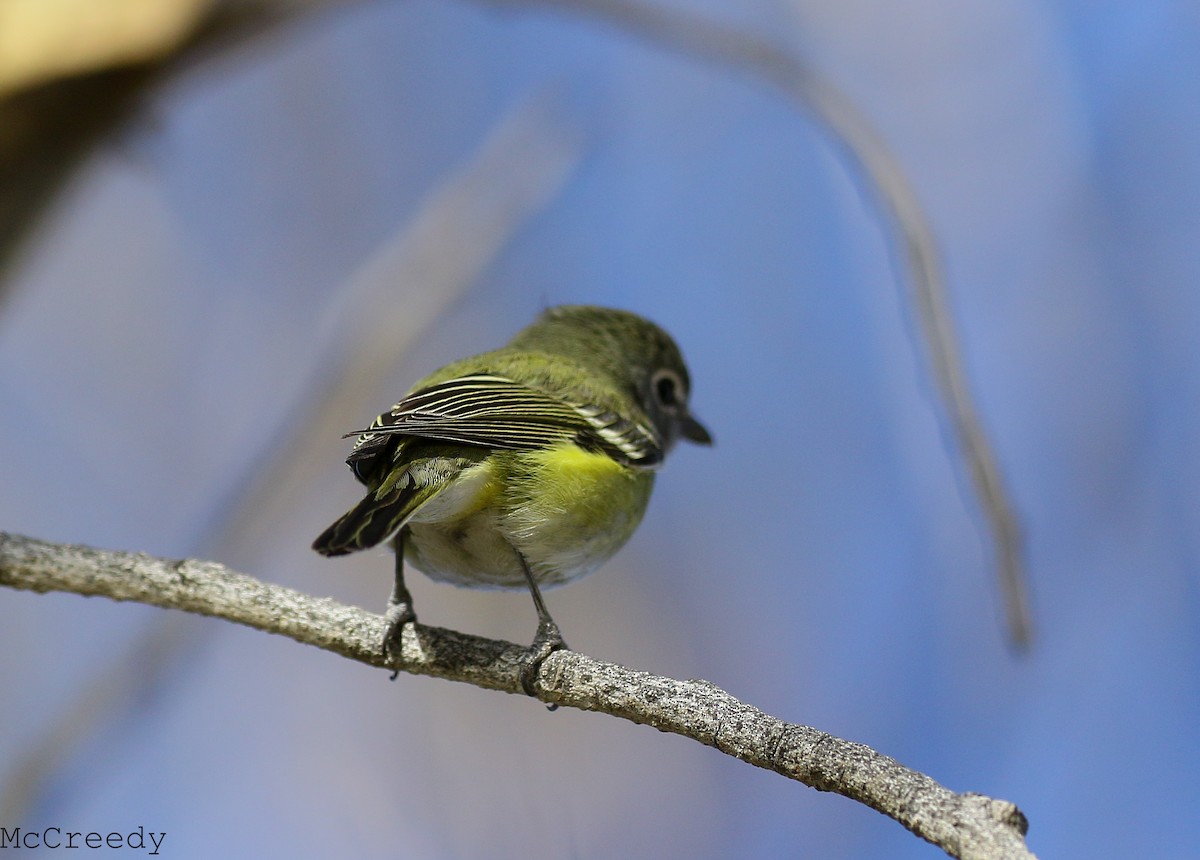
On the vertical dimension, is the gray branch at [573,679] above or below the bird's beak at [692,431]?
below

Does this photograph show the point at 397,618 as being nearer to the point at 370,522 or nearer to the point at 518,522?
the point at 370,522

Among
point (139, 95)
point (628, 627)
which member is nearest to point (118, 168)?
point (139, 95)

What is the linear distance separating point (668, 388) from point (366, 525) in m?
2.66

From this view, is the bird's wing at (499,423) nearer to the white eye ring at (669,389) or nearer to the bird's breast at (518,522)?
the bird's breast at (518,522)

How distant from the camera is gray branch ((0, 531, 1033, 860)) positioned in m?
1.59

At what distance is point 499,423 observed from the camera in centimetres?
314

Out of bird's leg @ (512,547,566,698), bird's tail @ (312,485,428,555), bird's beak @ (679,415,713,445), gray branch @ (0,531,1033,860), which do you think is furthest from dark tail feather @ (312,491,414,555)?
bird's beak @ (679,415,713,445)

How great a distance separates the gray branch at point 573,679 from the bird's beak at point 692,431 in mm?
2422

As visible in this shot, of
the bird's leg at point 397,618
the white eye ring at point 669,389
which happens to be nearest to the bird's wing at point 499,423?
the bird's leg at point 397,618

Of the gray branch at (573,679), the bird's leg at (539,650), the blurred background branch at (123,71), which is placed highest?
the blurred background branch at (123,71)

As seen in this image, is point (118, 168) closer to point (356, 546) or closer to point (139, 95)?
point (139, 95)

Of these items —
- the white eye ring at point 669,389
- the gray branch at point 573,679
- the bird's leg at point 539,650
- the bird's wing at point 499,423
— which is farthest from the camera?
the white eye ring at point 669,389

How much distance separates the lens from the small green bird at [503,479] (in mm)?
2721

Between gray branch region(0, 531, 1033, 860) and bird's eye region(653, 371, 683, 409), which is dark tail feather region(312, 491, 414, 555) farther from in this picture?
bird's eye region(653, 371, 683, 409)
